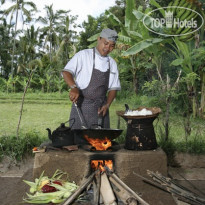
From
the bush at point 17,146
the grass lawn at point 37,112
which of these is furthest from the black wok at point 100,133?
the grass lawn at point 37,112

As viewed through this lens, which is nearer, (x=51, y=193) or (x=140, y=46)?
(x=51, y=193)

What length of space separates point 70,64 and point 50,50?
31991 millimetres

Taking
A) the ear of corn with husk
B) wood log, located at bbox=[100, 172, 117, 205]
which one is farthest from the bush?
wood log, located at bbox=[100, 172, 117, 205]

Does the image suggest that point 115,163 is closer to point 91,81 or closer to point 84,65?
point 91,81

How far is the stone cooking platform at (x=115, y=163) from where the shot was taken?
9.66 feet

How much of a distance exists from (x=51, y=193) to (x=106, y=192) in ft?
1.69

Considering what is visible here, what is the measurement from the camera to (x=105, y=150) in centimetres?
305

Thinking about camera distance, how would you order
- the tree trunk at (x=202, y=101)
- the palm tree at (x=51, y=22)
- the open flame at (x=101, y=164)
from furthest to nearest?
1. the palm tree at (x=51, y=22)
2. the tree trunk at (x=202, y=101)
3. the open flame at (x=101, y=164)

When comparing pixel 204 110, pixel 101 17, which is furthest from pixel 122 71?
pixel 101 17

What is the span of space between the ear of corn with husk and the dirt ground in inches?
8.5

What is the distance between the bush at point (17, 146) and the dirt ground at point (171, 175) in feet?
0.37

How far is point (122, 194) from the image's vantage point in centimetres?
248

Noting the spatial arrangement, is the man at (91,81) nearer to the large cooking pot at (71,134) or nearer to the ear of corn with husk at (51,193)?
the large cooking pot at (71,134)

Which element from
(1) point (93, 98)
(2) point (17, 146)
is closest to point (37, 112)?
(2) point (17, 146)
